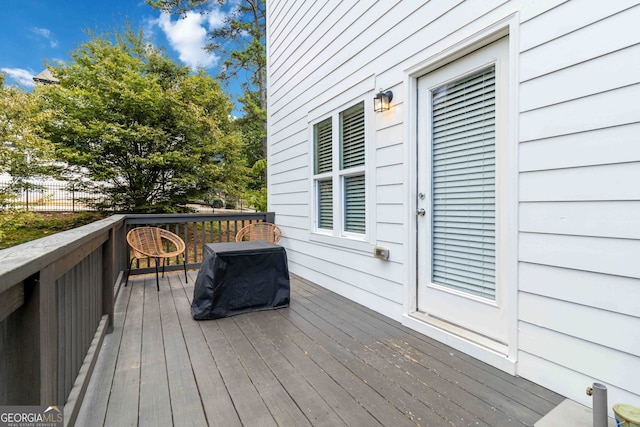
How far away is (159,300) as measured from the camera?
341cm

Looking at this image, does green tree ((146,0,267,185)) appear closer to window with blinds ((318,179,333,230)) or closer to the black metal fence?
the black metal fence

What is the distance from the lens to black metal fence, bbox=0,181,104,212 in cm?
718

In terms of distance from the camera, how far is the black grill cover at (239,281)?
2.82 m

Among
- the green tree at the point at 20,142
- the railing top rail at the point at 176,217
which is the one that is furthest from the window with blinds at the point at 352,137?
the green tree at the point at 20,142

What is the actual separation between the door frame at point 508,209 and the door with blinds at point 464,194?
0.15 ft

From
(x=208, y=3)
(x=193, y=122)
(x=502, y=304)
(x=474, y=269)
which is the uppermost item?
(x=208, y=3)

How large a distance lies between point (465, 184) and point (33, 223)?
10471mm

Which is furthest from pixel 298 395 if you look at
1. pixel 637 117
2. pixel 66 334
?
pixel 637 117

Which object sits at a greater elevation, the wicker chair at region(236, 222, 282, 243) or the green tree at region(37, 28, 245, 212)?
the green tree at region(37, 28, 245, 212)

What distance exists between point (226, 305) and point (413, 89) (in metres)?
2.50

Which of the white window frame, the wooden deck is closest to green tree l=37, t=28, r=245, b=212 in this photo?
the white window frame

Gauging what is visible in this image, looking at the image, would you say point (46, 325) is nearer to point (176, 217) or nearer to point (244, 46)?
point (176, 217)

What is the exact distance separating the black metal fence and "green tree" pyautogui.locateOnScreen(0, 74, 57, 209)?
31 millimetres

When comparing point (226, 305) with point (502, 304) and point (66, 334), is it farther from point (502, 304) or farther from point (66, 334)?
point (502, 304)
